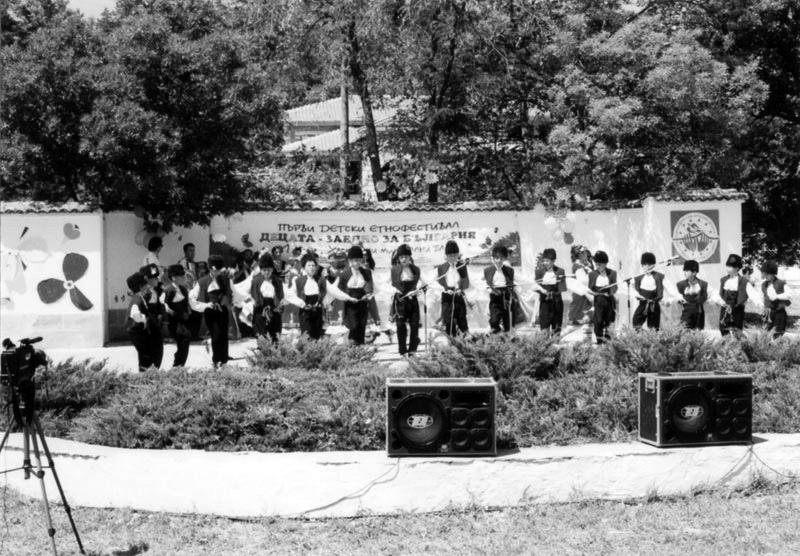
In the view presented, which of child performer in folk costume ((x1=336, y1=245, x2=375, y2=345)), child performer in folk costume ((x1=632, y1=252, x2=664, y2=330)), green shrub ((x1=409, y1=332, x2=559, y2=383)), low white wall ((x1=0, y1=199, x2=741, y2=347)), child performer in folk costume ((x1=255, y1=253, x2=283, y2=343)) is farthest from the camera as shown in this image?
low white wall ((x1=0, y1=199, x2=741, y2=347))

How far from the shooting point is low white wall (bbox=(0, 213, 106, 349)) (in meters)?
17.5

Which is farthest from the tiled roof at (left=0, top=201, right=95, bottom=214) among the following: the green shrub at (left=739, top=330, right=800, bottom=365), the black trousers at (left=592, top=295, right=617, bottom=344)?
the green shrub at (left=739, top=330, right=800, bottom=365)

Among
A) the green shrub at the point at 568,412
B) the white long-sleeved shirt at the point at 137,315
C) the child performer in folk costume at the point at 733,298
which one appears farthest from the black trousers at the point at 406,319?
the green shrub at the point at 568,412

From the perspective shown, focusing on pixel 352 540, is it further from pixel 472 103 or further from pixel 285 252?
pixel 472 103

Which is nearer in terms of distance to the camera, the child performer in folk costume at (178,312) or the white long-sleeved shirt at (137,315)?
the white long-sleeved shirt at (137,315)

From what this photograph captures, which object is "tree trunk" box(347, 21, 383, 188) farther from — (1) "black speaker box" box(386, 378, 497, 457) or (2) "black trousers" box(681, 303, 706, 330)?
(1) "black speaker box" box(386, 378, 497, 457)

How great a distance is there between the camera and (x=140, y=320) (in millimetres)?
12375

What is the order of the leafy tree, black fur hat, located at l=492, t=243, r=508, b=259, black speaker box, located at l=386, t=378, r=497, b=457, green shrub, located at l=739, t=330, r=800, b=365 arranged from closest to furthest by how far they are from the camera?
1. black speaker box, located at l=386, t=378, r=497, b=457
2. green shrub, located at l=739, t=330, r=800, b=365
3. the leafy tree
4. black fur hat, located at l=492, t=243, r=508, b=259

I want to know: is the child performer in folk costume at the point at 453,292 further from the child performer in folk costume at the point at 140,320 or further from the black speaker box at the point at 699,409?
the black speaker box at the point at 699,409

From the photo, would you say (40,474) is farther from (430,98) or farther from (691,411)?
(430,98)

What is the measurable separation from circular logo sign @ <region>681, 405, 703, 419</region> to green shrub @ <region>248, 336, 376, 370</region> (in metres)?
3.16

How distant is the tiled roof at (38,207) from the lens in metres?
17.5

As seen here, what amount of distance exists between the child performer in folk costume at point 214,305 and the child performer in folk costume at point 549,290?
5542 millimetres

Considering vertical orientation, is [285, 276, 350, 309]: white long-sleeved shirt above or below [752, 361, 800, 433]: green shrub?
above
